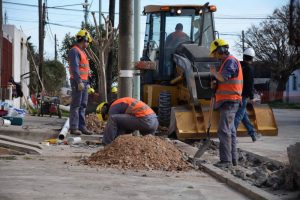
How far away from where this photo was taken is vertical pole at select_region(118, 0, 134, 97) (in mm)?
11414

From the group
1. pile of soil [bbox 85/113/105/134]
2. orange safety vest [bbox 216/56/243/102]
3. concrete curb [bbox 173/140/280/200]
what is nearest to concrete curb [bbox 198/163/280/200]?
concrete curb [bbox 173/140/280/200]

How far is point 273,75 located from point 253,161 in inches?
2232

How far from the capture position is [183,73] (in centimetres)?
1423

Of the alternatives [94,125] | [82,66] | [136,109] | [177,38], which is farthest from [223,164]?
[177,38]

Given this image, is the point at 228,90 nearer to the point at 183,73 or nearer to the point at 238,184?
the point at 238,184

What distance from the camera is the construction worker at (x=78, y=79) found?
11914 mm

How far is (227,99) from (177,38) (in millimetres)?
6832

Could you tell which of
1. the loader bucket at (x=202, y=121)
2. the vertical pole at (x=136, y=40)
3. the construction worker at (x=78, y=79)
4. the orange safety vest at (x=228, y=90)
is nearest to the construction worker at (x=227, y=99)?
the orange safety vest at (x=228, y=90)

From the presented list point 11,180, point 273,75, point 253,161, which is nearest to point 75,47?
point 253,161

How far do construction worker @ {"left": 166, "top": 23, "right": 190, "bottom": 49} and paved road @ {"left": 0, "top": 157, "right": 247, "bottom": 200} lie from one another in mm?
7525

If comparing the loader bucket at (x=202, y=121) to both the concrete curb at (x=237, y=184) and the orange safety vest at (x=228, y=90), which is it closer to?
the concrete curb at (x=237, y=184)

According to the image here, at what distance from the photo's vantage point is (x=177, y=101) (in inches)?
598

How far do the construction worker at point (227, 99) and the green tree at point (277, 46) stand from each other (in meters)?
52.2

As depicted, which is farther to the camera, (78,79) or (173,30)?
(173,30)
